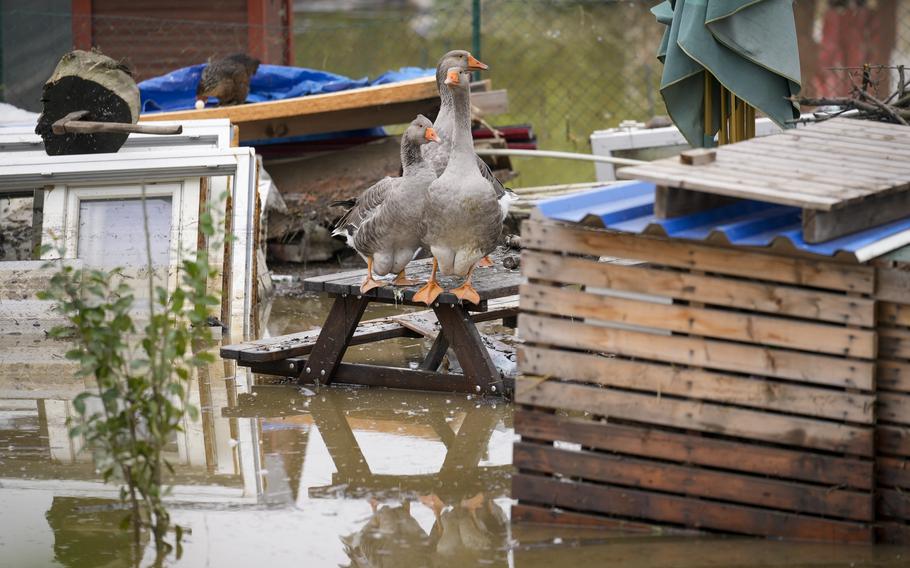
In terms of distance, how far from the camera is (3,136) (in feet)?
30.7

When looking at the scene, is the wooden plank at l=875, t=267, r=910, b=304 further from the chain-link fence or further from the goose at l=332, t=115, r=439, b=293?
the chain-link fence

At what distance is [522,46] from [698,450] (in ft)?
52.9

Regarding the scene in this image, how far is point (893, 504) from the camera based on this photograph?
14.2ft

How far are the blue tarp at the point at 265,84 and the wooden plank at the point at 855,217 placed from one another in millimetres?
7581

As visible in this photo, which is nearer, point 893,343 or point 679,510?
point 893,343

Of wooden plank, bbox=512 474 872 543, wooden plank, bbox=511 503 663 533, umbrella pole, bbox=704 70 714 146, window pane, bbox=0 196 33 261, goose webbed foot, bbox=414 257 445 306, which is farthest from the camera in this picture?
window pane, bbox=0 196 33 261

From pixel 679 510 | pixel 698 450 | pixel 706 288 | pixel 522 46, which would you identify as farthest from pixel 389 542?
pixel 522 46

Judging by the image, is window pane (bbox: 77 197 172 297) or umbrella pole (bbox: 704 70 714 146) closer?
umbrella pole (bbox: 704 70 714 146)

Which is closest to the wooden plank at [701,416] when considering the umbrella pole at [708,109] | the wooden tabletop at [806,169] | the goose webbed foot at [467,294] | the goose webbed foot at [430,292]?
the wooden tabletop at [806,169]

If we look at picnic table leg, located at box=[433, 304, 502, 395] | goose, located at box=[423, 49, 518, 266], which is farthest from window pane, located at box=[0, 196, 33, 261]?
picnic table leg, located at box=[433, 304, 502, 395]

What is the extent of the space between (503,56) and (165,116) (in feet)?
31.4

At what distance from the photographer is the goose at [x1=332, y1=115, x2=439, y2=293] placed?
657 cm

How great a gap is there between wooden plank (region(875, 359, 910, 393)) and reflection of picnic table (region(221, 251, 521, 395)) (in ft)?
8.09

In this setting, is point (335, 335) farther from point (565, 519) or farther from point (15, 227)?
point (15, 227)
